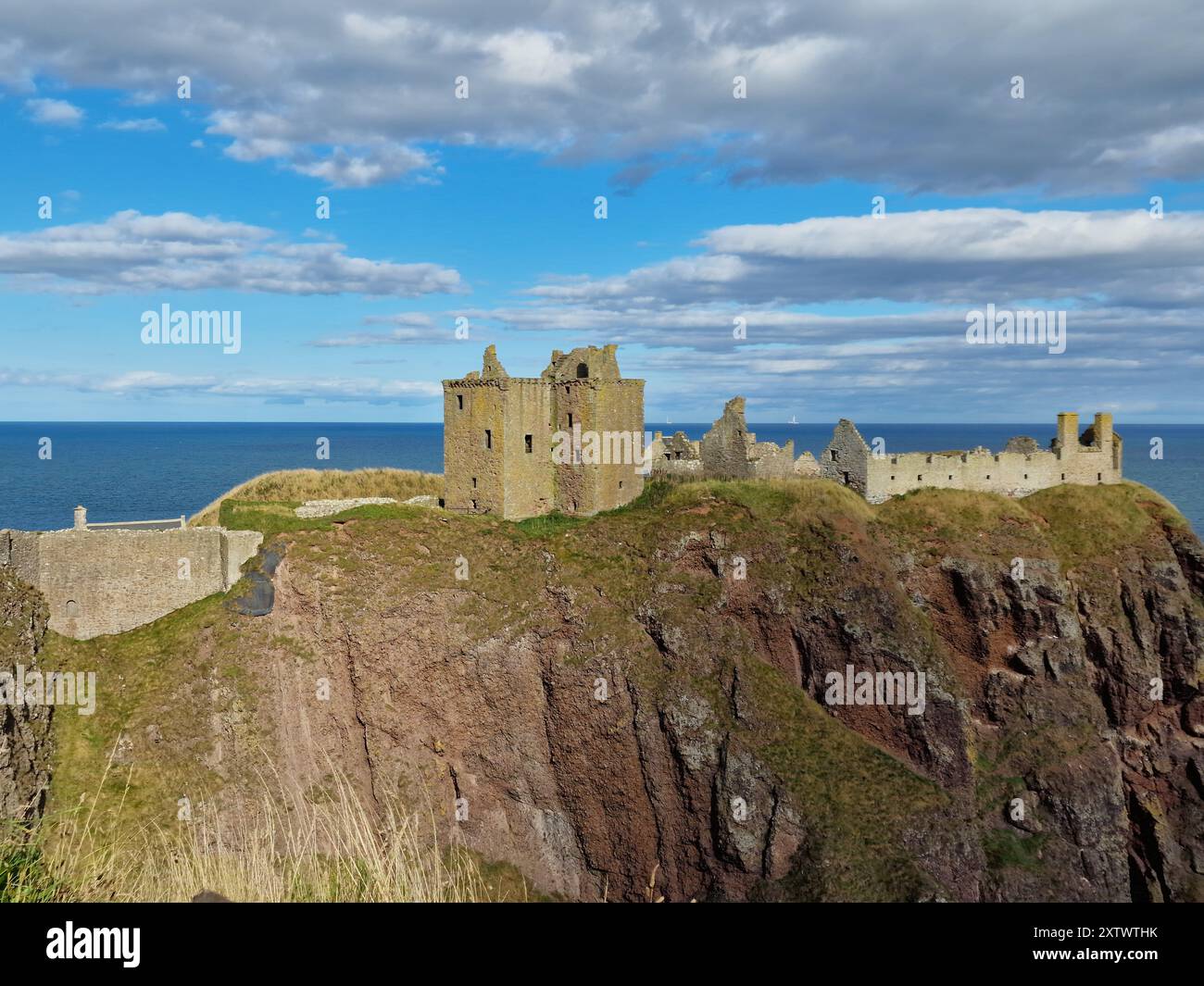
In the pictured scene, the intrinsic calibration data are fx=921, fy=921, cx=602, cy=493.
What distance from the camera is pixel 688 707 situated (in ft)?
135

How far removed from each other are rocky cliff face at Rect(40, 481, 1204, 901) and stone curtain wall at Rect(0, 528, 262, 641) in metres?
1.55

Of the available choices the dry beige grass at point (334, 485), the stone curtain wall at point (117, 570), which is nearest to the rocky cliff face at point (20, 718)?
the stone curtain wall at point (117, 570)

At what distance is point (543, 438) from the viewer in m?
51.3

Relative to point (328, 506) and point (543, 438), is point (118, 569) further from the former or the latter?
point (543, 438)

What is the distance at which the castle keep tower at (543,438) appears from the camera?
49.7 m

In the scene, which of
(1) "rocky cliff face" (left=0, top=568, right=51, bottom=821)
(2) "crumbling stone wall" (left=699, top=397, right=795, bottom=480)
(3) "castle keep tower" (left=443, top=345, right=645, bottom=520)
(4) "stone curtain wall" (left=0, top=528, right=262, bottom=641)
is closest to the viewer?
(1) "rocky cliff face" (left=0, top=568, right=51, bottom=821)

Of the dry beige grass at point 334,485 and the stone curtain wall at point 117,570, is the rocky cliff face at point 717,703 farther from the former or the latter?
the dry beige grass at point 334,485

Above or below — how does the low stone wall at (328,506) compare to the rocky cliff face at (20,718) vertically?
above

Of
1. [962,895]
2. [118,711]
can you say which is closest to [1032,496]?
[962,895]

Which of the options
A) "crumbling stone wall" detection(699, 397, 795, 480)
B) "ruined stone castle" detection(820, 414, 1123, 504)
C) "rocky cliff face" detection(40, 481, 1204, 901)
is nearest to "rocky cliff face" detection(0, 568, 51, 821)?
"rocky cliff face" detection(40, 481, 1204, 901)

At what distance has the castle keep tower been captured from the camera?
4972 cm

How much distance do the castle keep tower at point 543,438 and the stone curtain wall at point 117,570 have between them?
42.3 feet

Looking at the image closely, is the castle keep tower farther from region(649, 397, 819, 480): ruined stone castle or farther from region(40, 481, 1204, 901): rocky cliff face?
region(649, 397, 819, 480): ruined stone castle

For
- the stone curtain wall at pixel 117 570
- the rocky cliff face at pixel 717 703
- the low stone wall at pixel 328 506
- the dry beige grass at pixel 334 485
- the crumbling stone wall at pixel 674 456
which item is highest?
the crumbling stone wall at pixel 674 456
